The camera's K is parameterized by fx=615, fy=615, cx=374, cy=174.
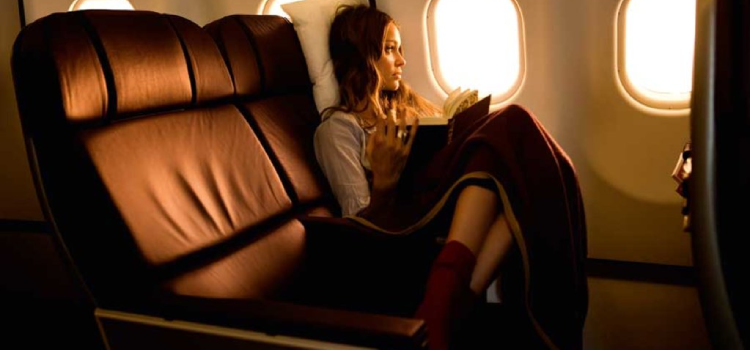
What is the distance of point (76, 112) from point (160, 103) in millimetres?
211

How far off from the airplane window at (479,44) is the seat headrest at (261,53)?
0.44 m

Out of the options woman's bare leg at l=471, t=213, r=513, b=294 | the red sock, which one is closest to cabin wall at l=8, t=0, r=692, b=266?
woman's bare leg at l=471, t=213, r=513, b=294

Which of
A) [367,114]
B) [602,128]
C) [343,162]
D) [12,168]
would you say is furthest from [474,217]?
[12,168]

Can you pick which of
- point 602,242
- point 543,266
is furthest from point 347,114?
point 602,242

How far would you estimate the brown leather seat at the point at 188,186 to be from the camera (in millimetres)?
1084

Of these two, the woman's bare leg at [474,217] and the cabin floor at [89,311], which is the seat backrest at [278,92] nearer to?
the woman's bare leg at [474,217]

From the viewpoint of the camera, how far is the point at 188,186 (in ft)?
4.21

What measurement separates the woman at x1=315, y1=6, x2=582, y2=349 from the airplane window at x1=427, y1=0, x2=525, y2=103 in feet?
0.44

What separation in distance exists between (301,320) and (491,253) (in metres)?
0.55

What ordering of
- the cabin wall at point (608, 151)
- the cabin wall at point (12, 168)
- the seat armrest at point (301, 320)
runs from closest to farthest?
the seat armrest at point (301, 320)
the cabin wall at point (608, 151)
the cabin wall at point (12, 168)

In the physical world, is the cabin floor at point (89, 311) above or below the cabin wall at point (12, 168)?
below

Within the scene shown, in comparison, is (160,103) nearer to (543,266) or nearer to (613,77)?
(543,266)

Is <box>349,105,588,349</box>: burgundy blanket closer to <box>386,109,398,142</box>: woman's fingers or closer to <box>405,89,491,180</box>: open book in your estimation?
<box>405,89,491,180</box>: open book

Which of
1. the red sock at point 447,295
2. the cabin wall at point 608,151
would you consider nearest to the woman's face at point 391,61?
the cabin wall at point 608,151
